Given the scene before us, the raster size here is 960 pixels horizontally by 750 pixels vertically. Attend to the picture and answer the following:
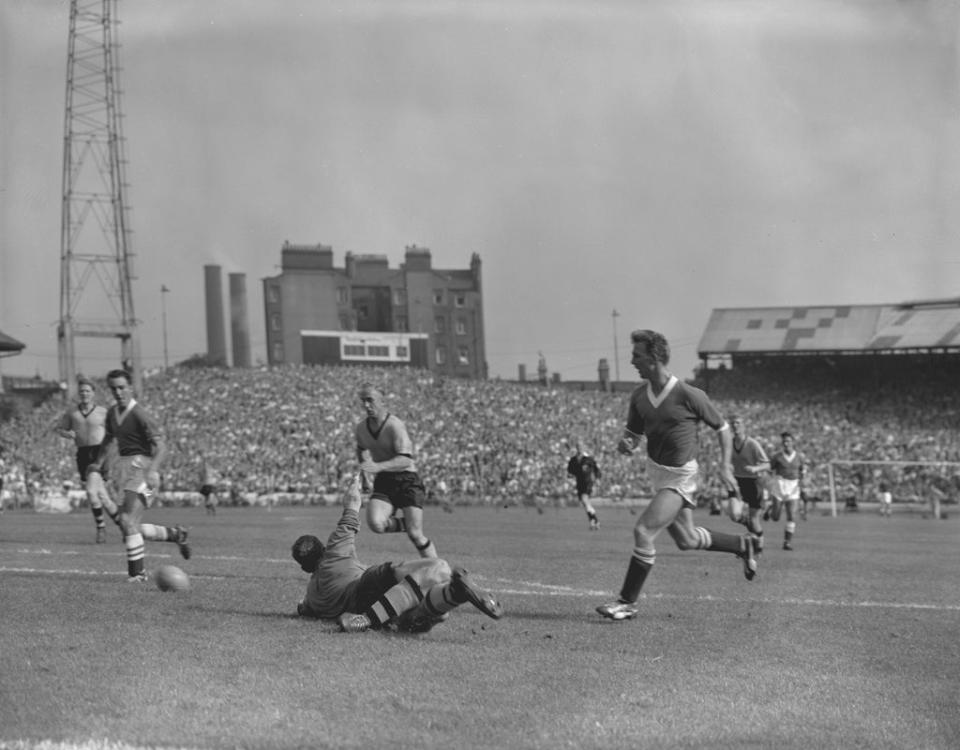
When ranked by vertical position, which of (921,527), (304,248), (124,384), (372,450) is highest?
(304,248)

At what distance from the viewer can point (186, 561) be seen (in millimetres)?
14805

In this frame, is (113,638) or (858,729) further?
(113,638)

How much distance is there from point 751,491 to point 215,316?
68605 mm

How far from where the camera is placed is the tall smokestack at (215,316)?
82.1m

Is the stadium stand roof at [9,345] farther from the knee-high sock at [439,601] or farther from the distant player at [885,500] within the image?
the knee-high sock at [439,601]

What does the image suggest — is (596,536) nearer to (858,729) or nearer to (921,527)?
(921,527)

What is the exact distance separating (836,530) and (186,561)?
65.8 feet

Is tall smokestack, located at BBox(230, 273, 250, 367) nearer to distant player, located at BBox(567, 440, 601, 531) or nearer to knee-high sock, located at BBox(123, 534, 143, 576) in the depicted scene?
distant player, located at BBox(567, 440, 601, 531)

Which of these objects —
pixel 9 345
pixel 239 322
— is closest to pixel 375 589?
pixel 9 345

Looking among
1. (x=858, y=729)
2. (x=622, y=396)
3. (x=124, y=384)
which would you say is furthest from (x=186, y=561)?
(x=622, y=396)

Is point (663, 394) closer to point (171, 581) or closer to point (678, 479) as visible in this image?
point (678, 479)

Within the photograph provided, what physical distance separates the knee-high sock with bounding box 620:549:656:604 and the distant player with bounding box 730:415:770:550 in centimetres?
831

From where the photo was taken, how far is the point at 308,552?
9.35 m

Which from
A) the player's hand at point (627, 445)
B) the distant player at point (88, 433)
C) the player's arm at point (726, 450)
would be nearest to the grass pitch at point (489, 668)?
the player's arm at point (726, 450)
